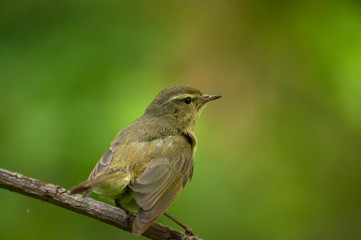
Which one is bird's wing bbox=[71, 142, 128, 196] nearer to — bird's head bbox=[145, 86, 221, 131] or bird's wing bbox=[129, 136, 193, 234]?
bird's wing bbox=[129, 136, 193, 234]

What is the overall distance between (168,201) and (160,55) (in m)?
2.14

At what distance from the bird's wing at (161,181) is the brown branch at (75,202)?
315mm

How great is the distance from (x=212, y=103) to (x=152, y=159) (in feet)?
7.01

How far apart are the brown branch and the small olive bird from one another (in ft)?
0.42

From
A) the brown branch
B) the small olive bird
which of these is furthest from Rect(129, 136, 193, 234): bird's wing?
the brown branch

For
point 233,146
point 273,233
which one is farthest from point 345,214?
point 233,146

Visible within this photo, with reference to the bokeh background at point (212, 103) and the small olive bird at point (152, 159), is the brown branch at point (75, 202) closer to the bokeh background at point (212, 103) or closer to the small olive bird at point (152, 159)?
the small olive bird at point (152, 159)

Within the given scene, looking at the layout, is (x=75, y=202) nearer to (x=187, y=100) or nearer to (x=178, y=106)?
(x=178, y=106)

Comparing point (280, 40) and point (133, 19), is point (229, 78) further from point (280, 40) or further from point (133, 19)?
point (133, 19)

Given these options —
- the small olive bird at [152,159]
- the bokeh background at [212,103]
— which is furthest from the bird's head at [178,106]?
the bokeh background at [212,103]

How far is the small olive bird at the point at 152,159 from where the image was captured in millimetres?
3494

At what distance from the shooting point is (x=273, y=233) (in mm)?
4922

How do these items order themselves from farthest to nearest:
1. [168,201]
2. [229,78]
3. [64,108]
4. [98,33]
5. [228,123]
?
[229,78], [228,123], [98,33], [64,108], [168,201]

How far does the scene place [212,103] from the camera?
232 inches
